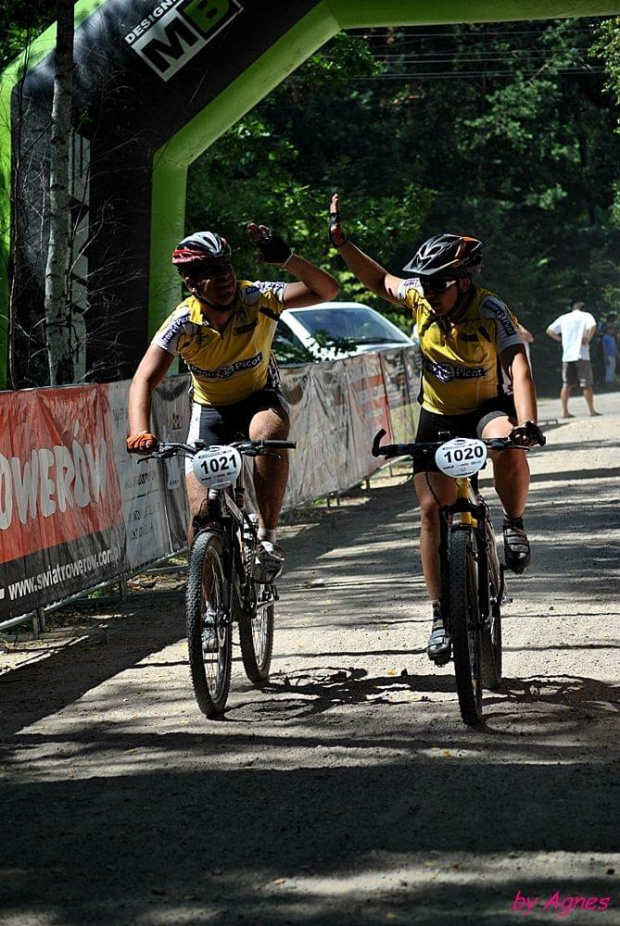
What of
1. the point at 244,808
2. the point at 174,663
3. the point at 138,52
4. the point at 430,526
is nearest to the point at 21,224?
the point at 138,52

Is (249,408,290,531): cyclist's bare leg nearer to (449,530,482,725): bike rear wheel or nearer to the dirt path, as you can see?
the dirt path

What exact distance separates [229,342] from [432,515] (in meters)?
1.29

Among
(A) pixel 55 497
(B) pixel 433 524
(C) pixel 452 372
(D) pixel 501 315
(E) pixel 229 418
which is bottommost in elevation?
(B) pixel 433 524

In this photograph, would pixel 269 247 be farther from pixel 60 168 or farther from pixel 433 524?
pixel 60 168

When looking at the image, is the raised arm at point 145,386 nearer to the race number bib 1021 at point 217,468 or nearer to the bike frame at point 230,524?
the race number bib 1021 at point 217,468

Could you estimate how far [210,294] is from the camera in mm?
7113

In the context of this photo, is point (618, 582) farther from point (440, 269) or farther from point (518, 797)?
point (518, 797)

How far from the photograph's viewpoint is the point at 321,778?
18.6 ft

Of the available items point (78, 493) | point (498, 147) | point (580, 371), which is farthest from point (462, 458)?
point (498, 147)

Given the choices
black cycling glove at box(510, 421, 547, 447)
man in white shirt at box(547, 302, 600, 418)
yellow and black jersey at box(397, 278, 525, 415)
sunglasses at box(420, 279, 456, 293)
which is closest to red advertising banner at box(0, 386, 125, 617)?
yellow and black jersey at box(397, 278, 525, 415)

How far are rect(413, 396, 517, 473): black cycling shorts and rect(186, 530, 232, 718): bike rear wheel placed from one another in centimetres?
100

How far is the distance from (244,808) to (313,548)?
8.06 meters

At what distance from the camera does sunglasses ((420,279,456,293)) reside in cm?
650

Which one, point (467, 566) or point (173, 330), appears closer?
point (467, 566)
